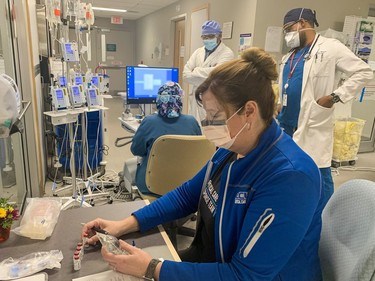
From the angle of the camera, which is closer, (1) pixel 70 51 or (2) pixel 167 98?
(2) pixel 167 98

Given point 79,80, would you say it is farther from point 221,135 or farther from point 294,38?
point 221,135

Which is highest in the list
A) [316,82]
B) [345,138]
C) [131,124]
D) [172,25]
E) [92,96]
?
[172,25]

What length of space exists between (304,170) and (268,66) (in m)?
0.33

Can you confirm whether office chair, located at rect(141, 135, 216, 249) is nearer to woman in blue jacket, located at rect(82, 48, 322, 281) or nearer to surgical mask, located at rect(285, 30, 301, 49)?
woman in blue jacket, located at rect(82, 48, 322, 281)

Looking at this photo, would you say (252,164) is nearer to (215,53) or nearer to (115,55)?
(215,53)

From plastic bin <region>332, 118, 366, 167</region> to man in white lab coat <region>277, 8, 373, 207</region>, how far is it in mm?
1809

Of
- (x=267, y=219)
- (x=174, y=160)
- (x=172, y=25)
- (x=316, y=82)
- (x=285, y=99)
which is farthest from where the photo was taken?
(x=172, y=25)

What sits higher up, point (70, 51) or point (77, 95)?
point (70, 51)

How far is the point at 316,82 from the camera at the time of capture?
2.21 m

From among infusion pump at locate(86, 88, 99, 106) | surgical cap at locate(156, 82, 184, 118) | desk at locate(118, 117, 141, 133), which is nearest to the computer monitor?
desk at locate(118, 117, 141, 133)

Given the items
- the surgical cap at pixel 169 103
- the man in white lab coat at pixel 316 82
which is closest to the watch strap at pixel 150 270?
the surgical cap at pixel 169 103

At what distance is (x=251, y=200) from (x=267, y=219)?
0.08 m

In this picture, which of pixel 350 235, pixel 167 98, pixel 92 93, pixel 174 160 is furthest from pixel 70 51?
pixel 350 235

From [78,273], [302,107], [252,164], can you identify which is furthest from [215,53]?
[78,273]
